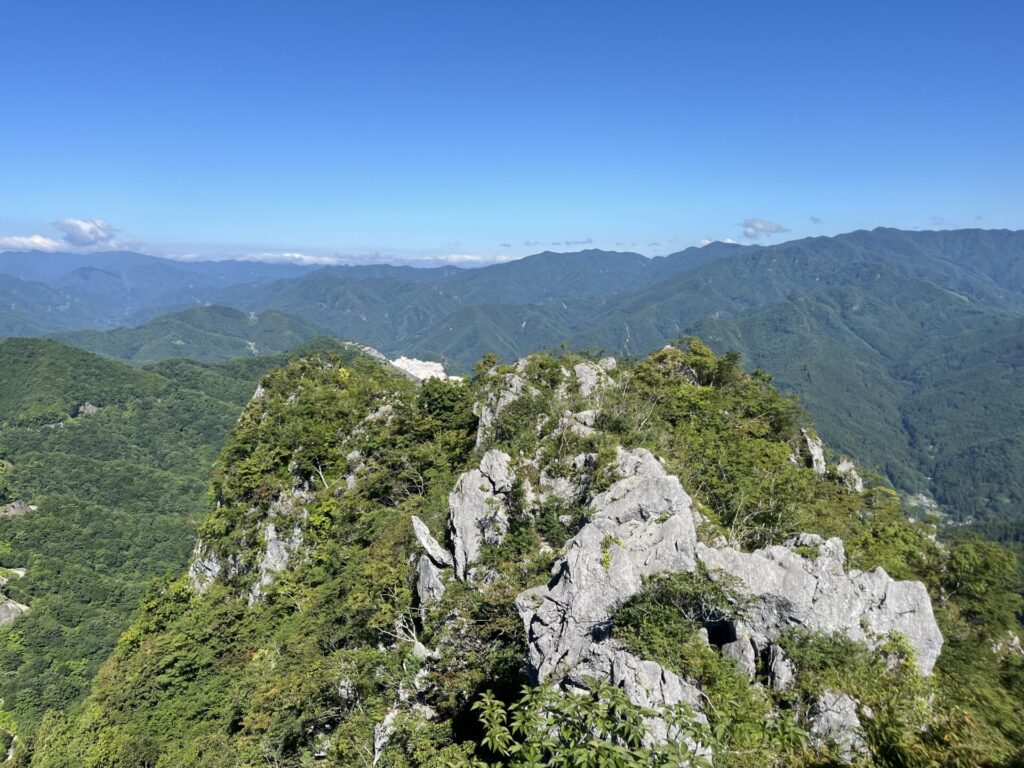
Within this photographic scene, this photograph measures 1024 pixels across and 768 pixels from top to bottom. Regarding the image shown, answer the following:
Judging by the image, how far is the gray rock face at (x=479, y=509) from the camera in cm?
2180

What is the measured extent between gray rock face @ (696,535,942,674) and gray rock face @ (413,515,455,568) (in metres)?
11.3

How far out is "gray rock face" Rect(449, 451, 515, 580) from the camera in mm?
21797

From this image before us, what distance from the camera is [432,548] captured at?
74.0ft

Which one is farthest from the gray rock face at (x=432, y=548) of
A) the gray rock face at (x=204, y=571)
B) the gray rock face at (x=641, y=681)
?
the gray rock face at (x=204, y=571)

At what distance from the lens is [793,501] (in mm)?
23141

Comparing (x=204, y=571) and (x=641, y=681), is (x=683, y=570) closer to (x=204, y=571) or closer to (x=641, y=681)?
(x=641, y=681)

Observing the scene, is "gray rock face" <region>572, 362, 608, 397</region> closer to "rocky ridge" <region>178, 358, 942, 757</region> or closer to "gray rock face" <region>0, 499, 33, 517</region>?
"rocky ridge" <region>178, 358, 942, 757</region>

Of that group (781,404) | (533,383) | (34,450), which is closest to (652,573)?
(533,383)

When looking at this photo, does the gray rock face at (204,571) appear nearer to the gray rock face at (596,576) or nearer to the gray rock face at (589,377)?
the gray rock face at (589,377)

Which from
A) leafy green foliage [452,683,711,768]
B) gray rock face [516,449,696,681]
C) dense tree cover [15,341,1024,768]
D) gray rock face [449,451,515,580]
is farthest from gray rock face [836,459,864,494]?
leafy green foliage [452,683,711,768]

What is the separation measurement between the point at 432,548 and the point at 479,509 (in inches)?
Result: 108

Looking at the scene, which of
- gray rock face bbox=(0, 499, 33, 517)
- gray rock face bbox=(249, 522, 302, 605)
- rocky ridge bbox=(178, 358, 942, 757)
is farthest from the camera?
gray rock face bbox=(0, 499, 33, 517)

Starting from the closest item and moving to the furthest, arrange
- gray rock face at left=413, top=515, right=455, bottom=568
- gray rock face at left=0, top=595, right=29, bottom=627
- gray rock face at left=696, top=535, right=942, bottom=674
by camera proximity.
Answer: gray rock face at left=696, top=535, right=942, bottom=674, gray rock face at left=413, top=515, right=455, bottom=568, gray rock face at left=0, top=595, right=29, bottom=627

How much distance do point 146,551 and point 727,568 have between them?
114224mm
